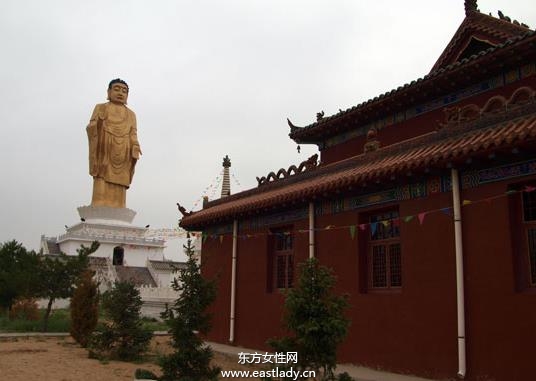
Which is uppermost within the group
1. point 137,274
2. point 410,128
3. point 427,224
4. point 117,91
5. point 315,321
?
point 117,91

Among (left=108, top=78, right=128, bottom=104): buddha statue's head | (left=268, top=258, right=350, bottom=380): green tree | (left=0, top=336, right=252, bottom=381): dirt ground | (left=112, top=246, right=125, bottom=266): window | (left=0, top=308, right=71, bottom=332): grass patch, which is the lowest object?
(left=0, top=336, right=252, bottom=381): dirt ground

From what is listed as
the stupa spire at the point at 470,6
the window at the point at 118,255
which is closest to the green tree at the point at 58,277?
the stupa spire at the point at 470,6

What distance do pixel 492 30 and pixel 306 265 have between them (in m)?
7.02

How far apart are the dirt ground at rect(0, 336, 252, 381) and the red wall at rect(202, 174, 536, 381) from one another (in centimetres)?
293

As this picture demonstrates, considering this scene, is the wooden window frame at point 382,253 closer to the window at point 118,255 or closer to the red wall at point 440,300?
the red wall at point 440,300

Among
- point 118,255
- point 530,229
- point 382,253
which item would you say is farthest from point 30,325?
point 118,255

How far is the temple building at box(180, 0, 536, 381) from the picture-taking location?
25.5ft

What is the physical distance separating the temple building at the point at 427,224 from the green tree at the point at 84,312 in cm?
401

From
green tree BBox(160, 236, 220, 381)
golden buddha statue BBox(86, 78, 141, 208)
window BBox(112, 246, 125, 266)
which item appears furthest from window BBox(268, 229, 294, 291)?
golden buddha statue BBox(86, 78, 141, 208)

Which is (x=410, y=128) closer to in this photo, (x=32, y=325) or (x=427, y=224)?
(x=427, y=224)

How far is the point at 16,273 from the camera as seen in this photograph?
18453 mm

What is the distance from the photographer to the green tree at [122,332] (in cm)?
1268

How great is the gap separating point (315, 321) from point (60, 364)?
7.38 meters

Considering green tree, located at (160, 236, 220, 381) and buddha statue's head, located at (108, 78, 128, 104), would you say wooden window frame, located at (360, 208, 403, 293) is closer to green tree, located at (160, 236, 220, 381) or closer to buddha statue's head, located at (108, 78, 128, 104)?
green tree, located at (160, 236, 220, 381)
